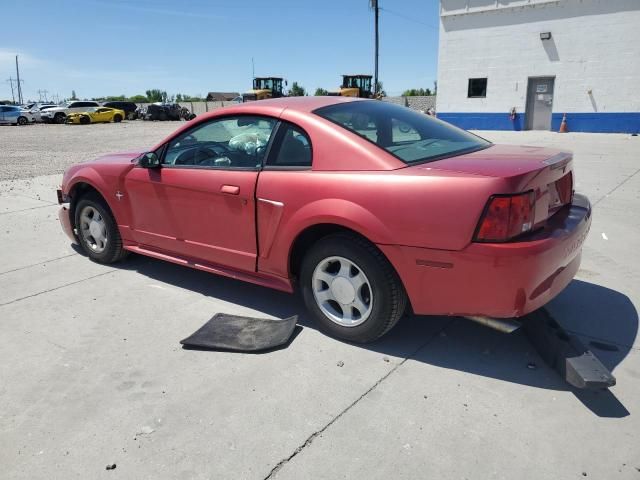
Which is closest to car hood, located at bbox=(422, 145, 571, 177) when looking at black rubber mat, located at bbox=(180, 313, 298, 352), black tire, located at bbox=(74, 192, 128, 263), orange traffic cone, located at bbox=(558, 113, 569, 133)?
black rubber mat, located at bbox=(180, 313, 298, 352)

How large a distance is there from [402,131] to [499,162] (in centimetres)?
89

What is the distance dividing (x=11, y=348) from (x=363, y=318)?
91.1 inches

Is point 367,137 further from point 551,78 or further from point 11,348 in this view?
point 551,78

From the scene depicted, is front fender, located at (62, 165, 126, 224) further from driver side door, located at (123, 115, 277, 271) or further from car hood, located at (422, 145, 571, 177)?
car hood, located at (422, 145, 571, 177)

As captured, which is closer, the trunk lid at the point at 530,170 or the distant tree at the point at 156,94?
the trunk lid at the point at 530,170

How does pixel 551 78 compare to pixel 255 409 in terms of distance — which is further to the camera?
pixel 551 78

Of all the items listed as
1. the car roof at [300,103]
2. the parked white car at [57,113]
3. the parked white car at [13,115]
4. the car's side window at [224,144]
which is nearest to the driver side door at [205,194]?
the car's side window at [224,144]

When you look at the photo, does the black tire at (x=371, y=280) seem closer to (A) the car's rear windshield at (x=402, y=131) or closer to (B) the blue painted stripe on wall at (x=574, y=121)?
(A) the car's rear windshield at (x=402, y=131)

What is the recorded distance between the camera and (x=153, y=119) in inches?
1689

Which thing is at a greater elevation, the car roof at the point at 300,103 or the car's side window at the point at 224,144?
the car roof at the point at 300,103

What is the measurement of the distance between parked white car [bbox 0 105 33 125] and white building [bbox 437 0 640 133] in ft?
95.8

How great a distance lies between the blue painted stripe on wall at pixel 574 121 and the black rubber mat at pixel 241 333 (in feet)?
75.2

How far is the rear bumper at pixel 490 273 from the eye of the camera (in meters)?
2.67

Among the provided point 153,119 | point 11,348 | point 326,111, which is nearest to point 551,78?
point 326,111
